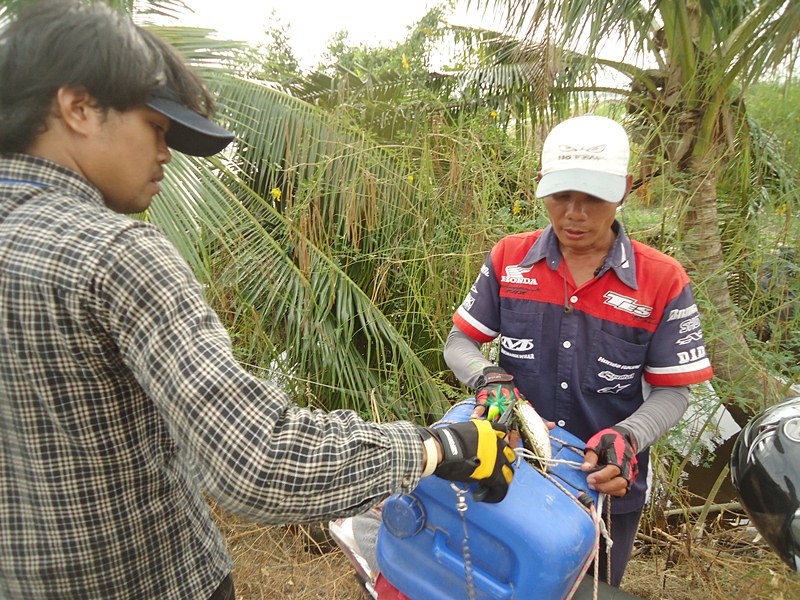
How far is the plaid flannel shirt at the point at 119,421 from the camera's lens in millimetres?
832

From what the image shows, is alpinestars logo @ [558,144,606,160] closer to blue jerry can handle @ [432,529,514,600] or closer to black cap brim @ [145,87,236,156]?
black cap brim @ [145,87,236,156]

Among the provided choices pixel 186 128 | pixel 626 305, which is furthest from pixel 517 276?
pixel 186 128

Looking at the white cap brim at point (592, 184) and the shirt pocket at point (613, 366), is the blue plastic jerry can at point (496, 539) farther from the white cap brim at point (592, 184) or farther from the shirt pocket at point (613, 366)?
the white cap brim at point (592, 184)

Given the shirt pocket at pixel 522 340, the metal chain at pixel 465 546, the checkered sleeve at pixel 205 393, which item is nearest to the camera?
the checkered sleeve at pixel 205 393

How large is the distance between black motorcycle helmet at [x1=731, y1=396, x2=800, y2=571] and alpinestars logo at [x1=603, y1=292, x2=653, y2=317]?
1.30 ft

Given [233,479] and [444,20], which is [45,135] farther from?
[444,20]

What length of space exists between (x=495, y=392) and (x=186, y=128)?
958mm

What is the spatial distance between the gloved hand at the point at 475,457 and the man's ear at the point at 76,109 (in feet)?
2.62

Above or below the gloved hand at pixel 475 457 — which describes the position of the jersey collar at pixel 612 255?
above

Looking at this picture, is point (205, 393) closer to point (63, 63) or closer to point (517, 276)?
point (63, 63)

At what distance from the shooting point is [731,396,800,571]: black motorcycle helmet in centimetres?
129

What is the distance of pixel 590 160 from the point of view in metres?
1.55

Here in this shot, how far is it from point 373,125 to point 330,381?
1569 mm

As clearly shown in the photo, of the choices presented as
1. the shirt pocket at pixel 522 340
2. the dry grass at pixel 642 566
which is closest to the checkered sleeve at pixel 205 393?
the shirt pocket at pixel 522 340
